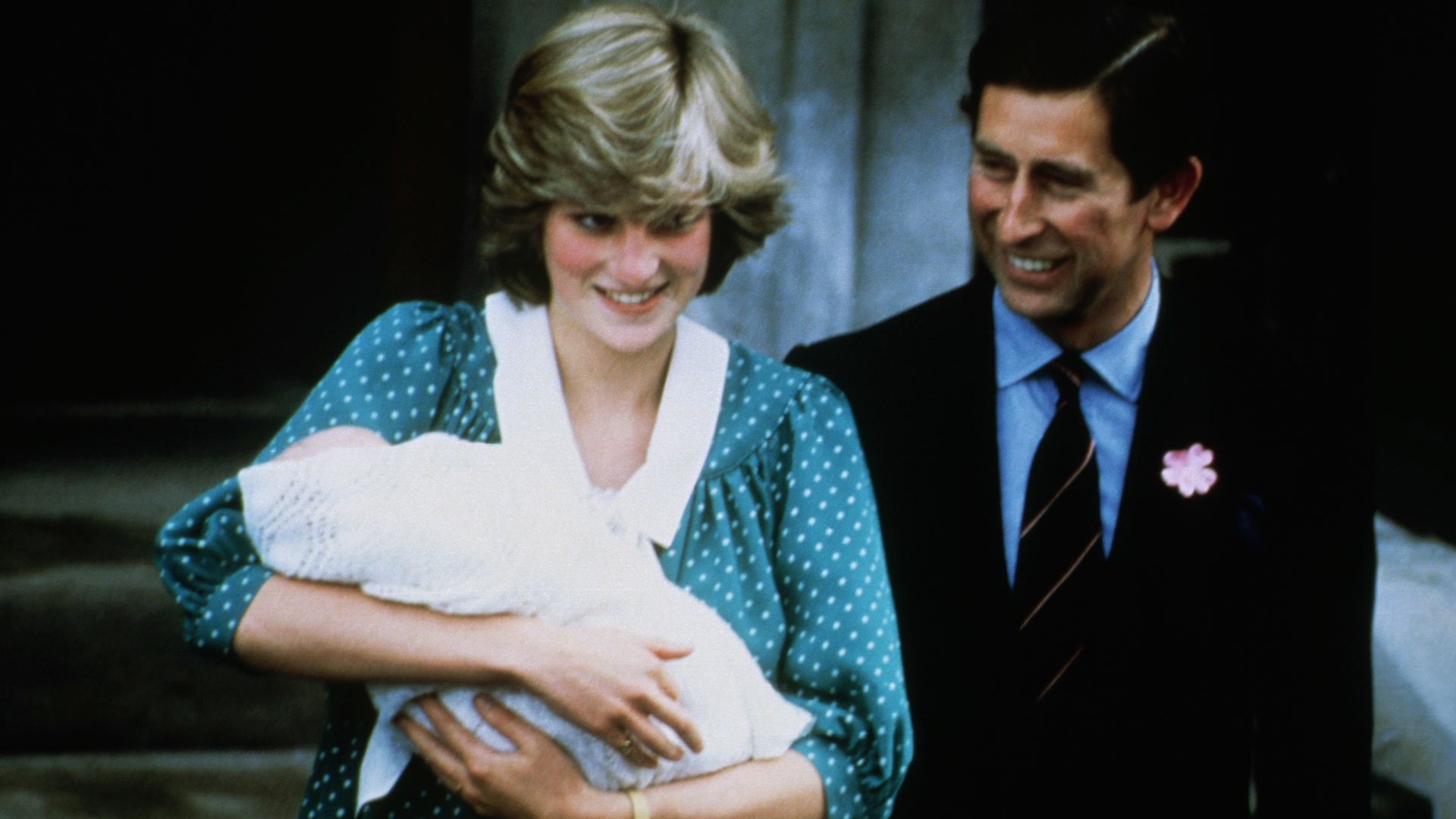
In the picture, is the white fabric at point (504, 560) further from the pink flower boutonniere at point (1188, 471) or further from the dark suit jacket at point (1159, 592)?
the pink flower boutonniere at point (1188, 471)

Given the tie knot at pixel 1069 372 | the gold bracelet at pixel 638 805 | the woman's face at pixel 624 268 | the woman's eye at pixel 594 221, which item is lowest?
the gold bracelet at pixel 638 805

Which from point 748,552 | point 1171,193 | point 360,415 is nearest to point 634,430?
point 748,552

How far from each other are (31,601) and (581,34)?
5.15 ft

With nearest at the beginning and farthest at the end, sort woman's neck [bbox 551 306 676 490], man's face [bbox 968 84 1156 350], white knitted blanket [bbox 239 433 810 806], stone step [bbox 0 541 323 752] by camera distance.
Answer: white knitted blanket [bbox 239 433 810 806] < woman's neck [bbox 551 306 676 490] < man's face [bbox 968 84 1156 350] < stone step [bbox 0 541 323 752]

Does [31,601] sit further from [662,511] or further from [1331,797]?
[1331,797]

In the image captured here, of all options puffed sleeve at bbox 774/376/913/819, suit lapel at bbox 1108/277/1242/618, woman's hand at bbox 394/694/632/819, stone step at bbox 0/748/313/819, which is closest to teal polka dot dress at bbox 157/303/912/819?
puffed sleeve at bbox 774/376/913/819

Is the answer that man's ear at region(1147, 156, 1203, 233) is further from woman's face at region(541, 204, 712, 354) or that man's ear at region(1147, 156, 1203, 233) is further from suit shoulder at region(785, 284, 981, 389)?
woman's face at region(541, 204, 712, 354)

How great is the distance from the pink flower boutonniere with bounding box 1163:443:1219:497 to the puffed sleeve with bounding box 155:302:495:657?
861mm

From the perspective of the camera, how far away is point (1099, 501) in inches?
78.1

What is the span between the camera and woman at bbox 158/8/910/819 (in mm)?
1505

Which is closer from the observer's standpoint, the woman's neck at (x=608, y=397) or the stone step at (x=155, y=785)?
the woman's neck at (x=608, y=397)

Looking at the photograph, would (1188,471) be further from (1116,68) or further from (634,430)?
(634,430)

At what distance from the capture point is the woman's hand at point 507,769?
1.48m

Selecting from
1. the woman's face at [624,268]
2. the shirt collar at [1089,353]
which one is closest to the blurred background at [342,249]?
the shirt collar at [1089,353]
